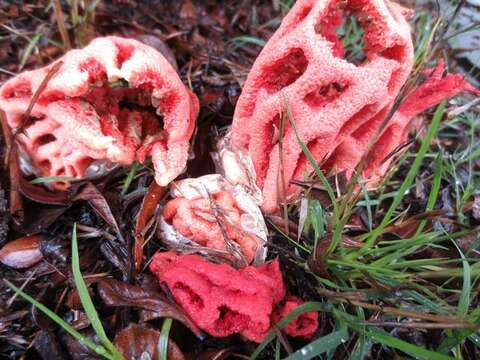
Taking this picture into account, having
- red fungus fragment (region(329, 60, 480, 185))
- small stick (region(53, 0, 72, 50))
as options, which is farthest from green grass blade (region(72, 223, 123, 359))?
small stick (region(53, 0, 72, 50))

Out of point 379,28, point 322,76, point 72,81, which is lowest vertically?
point 72,81

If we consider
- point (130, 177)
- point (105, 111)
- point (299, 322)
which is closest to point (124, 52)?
point (105, 111)

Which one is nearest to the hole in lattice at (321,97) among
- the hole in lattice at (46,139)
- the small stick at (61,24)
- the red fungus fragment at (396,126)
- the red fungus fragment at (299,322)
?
the red fungus fragment at (396,126)

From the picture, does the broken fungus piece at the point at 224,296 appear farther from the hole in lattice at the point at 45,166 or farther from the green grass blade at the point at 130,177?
the hole in lattice at the point at 45,166

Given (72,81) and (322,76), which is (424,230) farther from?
(72,81)

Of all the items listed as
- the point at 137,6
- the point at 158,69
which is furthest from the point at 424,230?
the point at 137,6

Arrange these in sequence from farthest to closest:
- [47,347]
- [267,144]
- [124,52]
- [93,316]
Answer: [267,144] < [124,52] < [47,347] < [93,316]

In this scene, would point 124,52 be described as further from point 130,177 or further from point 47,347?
point 47,347

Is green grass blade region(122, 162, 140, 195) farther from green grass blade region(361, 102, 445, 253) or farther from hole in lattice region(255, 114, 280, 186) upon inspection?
green grass blade region(361, 102, 445, 253)
